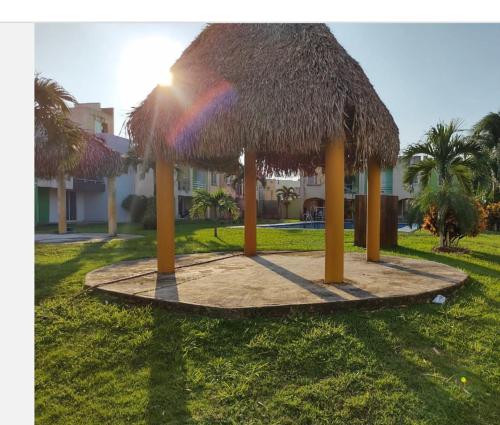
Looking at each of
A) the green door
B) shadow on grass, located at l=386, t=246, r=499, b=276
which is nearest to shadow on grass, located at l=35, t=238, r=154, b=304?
shadow on grass, located at l=386, t=246, r=499, b=276

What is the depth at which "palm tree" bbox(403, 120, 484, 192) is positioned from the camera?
9.10 m

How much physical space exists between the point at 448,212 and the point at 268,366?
745 cm

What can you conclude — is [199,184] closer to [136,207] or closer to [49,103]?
[136,207]

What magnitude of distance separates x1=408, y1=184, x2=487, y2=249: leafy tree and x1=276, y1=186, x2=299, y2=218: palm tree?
24.2 meters

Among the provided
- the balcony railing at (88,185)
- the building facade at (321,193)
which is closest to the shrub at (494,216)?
the building facade at (321,193)

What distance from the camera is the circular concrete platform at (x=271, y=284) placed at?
4.08 metres

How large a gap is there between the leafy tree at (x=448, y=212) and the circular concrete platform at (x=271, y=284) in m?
A: 2.74

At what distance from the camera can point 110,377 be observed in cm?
315

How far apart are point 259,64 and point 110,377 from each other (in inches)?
157

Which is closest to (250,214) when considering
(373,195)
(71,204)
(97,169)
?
(373,195)

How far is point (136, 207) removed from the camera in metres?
22.8

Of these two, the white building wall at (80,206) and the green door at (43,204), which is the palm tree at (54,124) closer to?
the green door at (43,204)
